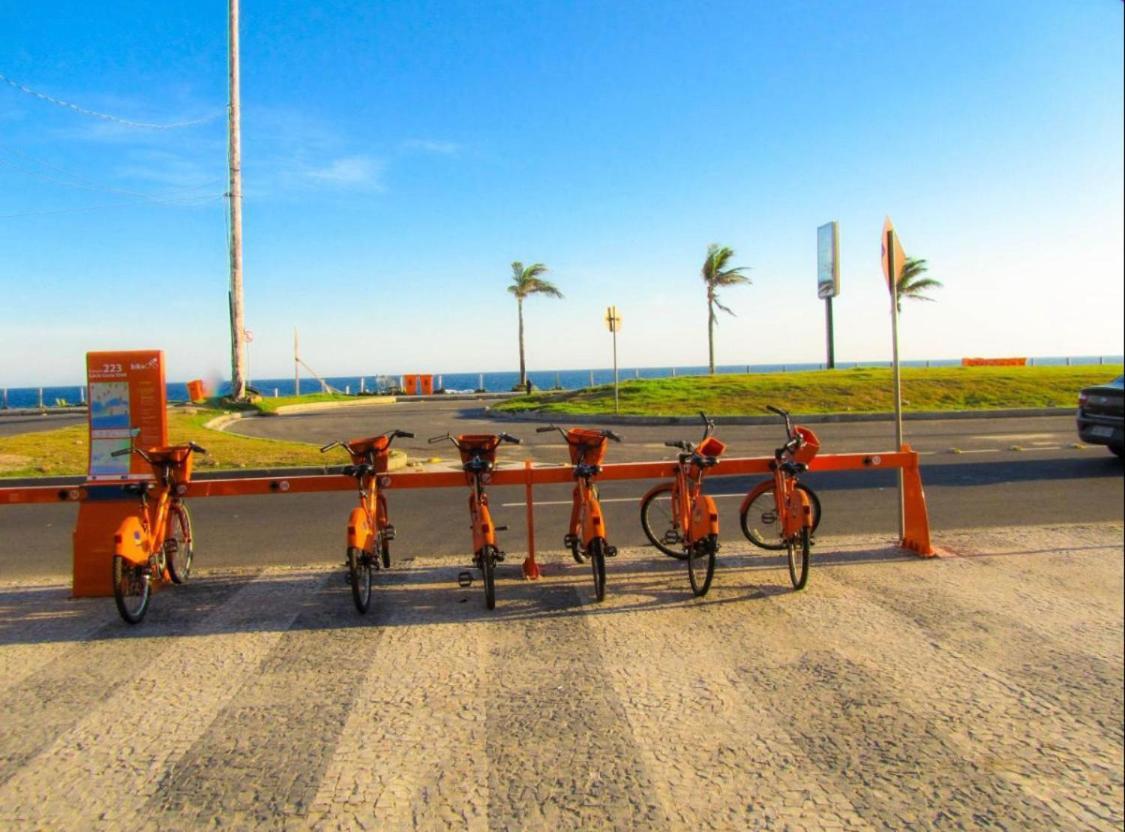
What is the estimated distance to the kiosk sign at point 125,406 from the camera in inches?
270

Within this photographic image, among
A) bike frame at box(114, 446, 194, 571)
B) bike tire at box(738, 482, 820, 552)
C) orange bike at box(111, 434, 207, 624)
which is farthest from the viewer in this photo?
bike tire at box(738, 482, 820, 552)

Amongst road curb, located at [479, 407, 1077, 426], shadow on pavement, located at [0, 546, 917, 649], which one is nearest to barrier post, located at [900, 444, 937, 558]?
shadow on pavement, located at [0, 546, 917, 649]

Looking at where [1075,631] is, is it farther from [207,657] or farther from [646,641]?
[207,657]

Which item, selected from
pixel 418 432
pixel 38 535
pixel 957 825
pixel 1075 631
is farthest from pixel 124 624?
pixel 418 432

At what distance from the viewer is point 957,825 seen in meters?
3.01

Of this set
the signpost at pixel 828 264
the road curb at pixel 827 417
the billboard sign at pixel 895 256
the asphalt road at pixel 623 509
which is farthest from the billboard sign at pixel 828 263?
the billboard sign at pixel 895 256

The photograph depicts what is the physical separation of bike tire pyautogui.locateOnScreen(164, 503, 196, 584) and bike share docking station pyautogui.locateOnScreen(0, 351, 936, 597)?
0.20 metres

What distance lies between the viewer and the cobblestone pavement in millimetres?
3211

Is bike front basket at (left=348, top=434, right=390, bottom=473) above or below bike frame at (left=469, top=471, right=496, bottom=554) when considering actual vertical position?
above

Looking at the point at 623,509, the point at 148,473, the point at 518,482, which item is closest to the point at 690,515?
the point at 518,482

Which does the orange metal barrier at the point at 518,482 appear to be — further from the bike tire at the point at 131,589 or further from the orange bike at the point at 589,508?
the bike tire at the point at 131,589

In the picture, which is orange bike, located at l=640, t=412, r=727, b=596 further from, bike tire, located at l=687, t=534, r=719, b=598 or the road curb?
the road curb

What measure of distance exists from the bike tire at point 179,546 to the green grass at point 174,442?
609 cm

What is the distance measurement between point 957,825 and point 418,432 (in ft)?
64.8
